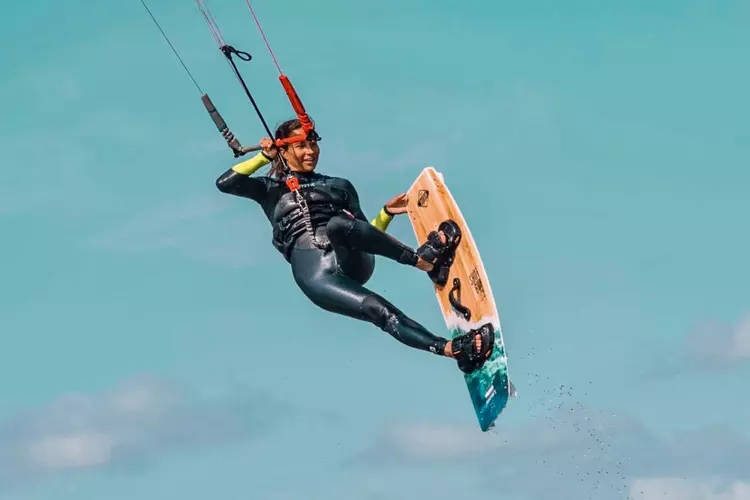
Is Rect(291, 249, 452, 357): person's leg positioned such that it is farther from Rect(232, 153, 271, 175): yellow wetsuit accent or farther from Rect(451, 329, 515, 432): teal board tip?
Rect(232, 153, 271, 175): yellow wetsuit accent

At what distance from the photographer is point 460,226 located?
54.3ft

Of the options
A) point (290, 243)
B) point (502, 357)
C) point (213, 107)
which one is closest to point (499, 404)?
point (502, 357)

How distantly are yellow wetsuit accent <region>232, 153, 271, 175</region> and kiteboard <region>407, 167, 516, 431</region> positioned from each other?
62.0 inches

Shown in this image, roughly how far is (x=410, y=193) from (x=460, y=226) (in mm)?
1075

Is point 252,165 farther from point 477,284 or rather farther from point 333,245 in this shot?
point 477,284

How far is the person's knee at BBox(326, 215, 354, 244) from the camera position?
16188mm

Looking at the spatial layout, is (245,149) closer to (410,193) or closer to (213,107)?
(213,107)

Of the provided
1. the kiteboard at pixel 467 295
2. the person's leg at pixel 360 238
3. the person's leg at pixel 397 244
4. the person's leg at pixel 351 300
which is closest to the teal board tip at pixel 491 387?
the kiteboard at pixel 467 295

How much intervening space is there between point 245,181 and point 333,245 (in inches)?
45.5

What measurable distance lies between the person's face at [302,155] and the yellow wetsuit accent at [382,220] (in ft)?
3.08

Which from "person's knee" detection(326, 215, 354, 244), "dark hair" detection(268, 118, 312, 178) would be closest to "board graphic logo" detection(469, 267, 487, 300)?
"person's knee" detection(326, 215, 354, 244)

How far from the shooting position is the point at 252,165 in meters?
16.8

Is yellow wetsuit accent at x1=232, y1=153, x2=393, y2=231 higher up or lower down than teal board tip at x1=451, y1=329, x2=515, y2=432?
Answer: higher up

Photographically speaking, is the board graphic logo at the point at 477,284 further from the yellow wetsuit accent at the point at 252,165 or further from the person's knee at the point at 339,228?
the yellow wetsuit accent at the point at 252,165
